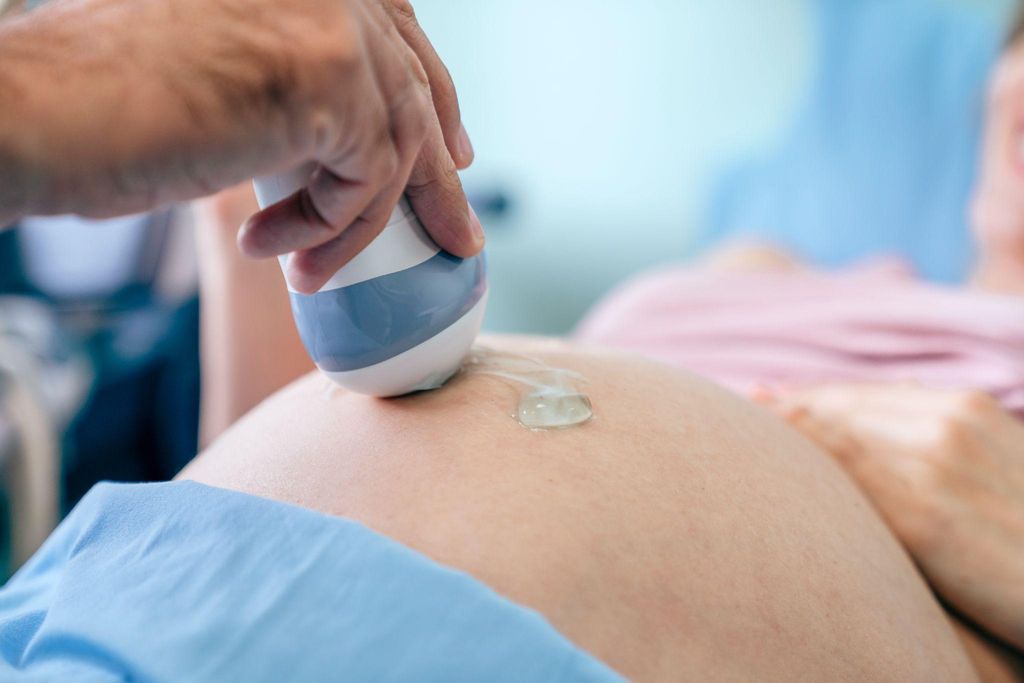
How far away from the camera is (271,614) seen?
1.28 ft

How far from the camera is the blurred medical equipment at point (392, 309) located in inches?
19.0

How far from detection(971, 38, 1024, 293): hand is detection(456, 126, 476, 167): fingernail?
117 cm

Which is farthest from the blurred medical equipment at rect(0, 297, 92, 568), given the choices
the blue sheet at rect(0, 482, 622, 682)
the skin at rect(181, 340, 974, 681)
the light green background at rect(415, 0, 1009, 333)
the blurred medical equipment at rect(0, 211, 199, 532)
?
the light green background at rect(415, 0, 1009, 333)

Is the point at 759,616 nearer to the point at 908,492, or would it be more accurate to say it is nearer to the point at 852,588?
the point at 852,588

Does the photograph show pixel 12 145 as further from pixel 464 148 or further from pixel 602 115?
pixel 602 115

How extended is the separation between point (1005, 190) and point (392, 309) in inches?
49.9

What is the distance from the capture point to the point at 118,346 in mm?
1605

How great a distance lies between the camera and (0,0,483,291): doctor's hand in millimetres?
344

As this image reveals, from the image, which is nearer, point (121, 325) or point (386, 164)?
point (386, 164)

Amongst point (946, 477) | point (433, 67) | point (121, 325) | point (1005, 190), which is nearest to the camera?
point (433, 67)

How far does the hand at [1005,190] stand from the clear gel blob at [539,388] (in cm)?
109

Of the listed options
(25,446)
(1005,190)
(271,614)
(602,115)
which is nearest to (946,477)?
(271,614)

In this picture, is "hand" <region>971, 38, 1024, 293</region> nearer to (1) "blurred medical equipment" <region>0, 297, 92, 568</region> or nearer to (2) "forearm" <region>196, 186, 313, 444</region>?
(2) "forearm" <region>196, 186, 313, 444</region>

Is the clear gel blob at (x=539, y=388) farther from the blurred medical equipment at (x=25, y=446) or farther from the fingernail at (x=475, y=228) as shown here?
the blurred medical equipment at (x=25, y=446)
